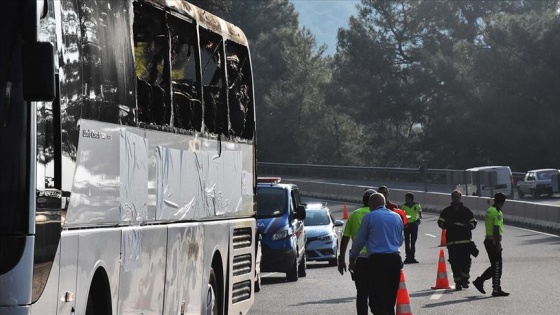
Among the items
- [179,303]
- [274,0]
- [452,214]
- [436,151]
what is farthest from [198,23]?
[274,0]

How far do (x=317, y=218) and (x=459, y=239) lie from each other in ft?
30.2

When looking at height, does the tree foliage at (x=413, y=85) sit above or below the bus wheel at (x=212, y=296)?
above

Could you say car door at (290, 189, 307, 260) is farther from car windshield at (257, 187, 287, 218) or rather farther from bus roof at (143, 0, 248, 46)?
bus roof at (143, 0, 248, 46)

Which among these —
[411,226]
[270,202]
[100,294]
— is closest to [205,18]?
[100,294]

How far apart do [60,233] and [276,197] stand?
1905 centimetres

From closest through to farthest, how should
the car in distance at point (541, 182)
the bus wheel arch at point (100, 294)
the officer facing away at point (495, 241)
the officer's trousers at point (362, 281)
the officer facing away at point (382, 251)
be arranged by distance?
the bus wheel arch at point (100, 294), the officer facing away at point (382, 251), the officer's trousers at point (362, 281), the officer facing away at point (495, 241), the car in distance at point (541, 182)

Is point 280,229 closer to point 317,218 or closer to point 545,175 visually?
point 317,218

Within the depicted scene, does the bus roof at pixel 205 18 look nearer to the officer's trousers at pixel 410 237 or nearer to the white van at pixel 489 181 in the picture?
the officer's trousers at pixel 410 237

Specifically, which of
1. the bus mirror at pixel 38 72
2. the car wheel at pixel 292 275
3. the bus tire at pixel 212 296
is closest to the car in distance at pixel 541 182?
the car wheel at pixel 292 275

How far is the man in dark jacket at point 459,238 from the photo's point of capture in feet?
75.6

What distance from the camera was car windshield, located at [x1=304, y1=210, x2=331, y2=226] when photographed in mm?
31828

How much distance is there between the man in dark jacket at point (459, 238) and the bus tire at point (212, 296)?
32.6 ft

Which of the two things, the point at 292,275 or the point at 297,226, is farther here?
the point at 297,226

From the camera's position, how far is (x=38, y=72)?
6559 millimetres
